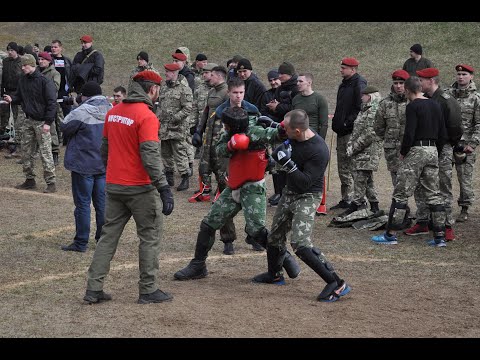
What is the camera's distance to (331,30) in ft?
110

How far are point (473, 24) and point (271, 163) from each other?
24905 mm

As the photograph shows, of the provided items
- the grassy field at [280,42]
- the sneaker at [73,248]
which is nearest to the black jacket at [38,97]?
the sneaker at [73,248]

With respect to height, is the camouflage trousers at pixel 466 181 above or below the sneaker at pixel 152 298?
above

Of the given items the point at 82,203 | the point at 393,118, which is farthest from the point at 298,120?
the point at 393,118

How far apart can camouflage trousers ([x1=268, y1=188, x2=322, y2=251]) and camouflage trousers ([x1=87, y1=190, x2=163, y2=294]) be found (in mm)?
1329

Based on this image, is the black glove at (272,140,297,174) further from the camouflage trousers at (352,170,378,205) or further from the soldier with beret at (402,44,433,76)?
the soldier with beret at (402,44,433,76)

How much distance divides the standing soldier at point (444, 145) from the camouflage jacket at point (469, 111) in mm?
603

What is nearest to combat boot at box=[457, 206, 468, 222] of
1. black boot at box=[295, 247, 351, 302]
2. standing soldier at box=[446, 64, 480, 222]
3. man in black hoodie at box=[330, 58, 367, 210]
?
standing soldier at box=[446, 64, 480, 222]

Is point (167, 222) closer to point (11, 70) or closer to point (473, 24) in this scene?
point (11, 70)

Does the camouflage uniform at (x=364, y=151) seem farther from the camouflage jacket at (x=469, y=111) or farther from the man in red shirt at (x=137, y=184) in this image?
the man in red shirt at (x=137, y=184)

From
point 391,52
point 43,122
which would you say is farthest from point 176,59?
point 391,52

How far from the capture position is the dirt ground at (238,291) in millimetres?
7664

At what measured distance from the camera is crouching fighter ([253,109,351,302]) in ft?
27.8

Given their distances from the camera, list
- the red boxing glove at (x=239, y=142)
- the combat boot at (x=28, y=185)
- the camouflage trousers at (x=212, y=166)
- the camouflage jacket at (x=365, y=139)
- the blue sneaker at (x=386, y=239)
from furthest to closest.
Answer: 1. the combat boot at (x=28, y=185)
2. the camouflage jacket at (x=365, y=139)
3. the blue sneaker at (x=386, y=239)
4. the camouflage trousers at (x=212, y=166)
5. the red boxing glove at (x=239, y=142)
